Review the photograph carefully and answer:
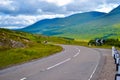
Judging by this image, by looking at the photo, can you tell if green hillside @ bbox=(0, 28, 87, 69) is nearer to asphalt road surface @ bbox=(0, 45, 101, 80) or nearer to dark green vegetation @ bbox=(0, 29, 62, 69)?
dark green vegetation @ bbox=(0, 29, 62, 69)

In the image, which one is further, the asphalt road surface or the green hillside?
the green hillside

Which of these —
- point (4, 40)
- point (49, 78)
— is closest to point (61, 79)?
point (49, 78)

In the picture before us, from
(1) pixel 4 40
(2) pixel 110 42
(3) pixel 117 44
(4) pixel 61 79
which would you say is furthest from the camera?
(2) pixel 110 42

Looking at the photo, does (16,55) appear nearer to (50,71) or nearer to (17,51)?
(17,51)

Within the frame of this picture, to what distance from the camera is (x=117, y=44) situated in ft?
272

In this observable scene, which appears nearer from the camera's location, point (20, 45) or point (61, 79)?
point (61, 79)

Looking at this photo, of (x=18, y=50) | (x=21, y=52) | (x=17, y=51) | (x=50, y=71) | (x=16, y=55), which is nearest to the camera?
(x=50, y=71)

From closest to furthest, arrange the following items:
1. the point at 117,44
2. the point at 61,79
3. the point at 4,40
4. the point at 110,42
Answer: the point at 61,79
the point at 4,40
the point at 117,44
the point at 110,42

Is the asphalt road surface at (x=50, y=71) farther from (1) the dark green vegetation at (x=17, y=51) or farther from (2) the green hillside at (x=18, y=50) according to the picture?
(1) the dark green vegetation at (x=17, y=51)

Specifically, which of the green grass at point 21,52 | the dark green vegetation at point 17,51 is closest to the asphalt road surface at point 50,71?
the green grass at point 21,52

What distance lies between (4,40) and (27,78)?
3975cm

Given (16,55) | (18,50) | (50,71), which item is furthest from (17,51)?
(50,71)

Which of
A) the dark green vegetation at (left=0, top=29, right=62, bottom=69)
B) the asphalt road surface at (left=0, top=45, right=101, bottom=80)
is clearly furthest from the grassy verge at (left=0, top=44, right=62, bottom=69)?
the asphalt road surface at (left=0, top=45, right=101, bottom=80)

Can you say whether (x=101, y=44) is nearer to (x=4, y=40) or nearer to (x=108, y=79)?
(x=4, y=40)
